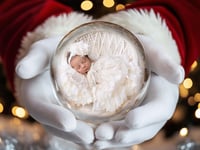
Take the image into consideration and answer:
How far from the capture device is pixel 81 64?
566 mm

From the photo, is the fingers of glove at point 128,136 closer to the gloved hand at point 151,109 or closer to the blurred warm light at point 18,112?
the gloved hand at point 151,109

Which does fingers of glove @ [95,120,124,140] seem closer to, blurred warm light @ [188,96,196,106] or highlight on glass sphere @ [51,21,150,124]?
highlight on glass sphere @ [51,21,150,124]

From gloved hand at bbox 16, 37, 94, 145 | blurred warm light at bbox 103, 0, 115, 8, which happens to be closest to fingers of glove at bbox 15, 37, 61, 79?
gloved hand at bbox 16, 37, 94, 145

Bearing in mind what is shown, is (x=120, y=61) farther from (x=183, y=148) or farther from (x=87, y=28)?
(x=183, y=148)

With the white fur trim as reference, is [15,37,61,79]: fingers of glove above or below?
above

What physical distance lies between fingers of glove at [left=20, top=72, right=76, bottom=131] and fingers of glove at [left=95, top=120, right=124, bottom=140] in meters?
0.03

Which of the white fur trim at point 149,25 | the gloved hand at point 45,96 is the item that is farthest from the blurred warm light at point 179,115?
the gloved hand at point 45,96

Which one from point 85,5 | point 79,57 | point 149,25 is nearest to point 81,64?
point 79,57

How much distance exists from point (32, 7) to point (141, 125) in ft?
0.79

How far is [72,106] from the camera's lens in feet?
1.89

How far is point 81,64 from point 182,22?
180 mm

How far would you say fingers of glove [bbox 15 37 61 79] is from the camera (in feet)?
1.86

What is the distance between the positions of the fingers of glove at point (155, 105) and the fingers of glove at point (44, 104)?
2.5 inches

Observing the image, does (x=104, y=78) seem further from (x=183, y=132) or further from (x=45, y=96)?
(x=183, y=132)
